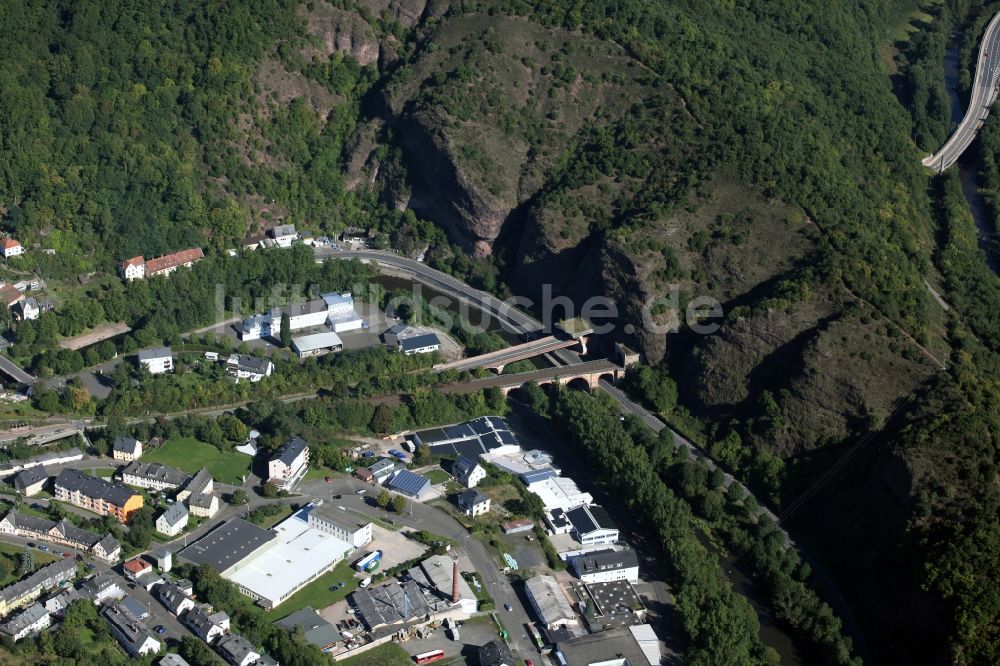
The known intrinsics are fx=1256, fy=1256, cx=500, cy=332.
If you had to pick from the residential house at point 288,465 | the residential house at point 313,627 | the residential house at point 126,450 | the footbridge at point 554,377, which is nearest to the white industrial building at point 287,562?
the residential house at point 313,627

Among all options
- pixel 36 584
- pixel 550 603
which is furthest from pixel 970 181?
pixel 36 584

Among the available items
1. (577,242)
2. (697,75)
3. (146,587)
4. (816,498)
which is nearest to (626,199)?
(577,242)

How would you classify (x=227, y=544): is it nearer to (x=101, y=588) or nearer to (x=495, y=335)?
(x=101, y=588)

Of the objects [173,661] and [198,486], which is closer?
[173,661]

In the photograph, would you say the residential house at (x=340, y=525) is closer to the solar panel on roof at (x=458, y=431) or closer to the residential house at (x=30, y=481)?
the solar panel on roof at (x=458, y=431)

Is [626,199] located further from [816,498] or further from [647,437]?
[816,498]
